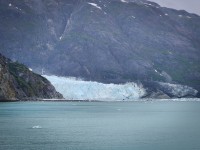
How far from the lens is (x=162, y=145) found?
114500mm

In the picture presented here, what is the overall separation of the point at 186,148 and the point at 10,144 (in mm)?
37131

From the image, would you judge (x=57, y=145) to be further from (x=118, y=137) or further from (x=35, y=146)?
(x=118, y=137)

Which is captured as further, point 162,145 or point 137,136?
point 137,136

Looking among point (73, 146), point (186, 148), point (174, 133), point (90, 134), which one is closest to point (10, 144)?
point (73, 146)

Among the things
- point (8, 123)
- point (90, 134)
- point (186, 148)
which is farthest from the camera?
point (8, 123)

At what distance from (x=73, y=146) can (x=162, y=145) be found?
1893 cm

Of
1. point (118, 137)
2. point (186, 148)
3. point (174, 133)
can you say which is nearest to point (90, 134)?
point (118, 137)

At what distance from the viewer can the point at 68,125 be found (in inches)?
6457

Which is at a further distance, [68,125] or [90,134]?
[68,125]

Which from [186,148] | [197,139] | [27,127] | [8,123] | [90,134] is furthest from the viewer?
[8,123]

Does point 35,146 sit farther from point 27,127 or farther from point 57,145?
point 27,127

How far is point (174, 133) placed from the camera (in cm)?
14012

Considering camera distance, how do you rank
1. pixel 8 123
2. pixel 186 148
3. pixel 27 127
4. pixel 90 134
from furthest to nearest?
pixel 8 123 < pixel 27 127 < pixel 90 134 < pixel 186 148

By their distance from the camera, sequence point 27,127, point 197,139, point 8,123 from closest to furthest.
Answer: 1. point 197,139
2. point 27,127
3. point 8,123
